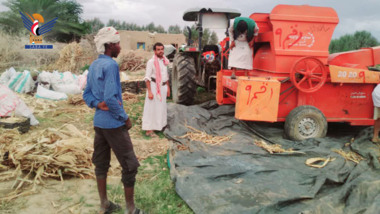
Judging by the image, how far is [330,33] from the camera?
15.1 feet

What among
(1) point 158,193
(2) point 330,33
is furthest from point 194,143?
(2) point 330,33

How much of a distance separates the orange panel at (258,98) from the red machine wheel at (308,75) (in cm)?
36

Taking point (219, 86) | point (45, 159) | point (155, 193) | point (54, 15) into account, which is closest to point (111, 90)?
point (155, 193)

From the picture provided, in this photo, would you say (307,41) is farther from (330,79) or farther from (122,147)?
(122,147)

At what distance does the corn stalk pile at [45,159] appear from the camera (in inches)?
126

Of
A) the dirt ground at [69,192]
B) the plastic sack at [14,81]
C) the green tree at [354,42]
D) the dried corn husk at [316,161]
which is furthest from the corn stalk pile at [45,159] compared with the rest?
the green tree at [354,42]

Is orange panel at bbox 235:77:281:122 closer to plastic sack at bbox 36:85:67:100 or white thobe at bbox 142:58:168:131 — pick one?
white thobe at bbox 142:58:168:131

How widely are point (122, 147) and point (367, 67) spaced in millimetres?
4288

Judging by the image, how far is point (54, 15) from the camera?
67.5 ft

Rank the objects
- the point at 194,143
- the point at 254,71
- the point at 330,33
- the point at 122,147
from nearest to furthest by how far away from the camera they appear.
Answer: the point at 122,147 < the point at 194,143 < the point at 330,33 < the point at 254,71

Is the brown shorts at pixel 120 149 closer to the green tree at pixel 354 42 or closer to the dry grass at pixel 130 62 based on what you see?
the dry grass at pixel 130 62

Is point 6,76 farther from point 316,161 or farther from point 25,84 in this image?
point 316,161

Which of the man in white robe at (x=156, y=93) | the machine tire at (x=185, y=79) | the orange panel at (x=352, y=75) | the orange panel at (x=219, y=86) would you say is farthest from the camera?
the machine tire at (x=185, y=79)

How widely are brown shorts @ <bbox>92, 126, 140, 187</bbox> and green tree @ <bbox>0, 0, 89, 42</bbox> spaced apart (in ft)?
60.5
